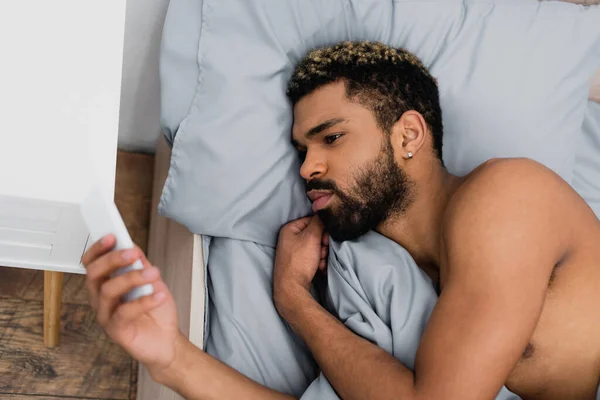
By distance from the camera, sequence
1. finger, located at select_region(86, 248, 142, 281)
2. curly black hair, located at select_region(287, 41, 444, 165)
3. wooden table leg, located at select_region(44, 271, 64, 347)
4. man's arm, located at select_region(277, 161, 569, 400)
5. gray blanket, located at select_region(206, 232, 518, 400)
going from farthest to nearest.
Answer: wooden table leg, located at select_region(44, 271, 64, 347) < curly black hair, located at select_region(287, 41, 444, 165) < gray blanket, located at select_region(206, 232, 518, 400) < man's arm, located at select_region(277, 161, 569, 400) < finger, located at select_region(86, 248, 142, 281)

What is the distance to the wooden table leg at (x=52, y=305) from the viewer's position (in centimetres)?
126

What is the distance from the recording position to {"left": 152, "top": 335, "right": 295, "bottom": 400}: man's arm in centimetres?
90

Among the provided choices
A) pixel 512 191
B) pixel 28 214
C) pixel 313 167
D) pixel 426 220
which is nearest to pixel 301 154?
pixel 313 167

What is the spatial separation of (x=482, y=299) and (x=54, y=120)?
61 centimetres

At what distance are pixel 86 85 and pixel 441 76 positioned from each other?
660 mm

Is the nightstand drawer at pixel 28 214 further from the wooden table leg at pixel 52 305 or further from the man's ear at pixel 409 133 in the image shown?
the man's ear at pixel 409 133

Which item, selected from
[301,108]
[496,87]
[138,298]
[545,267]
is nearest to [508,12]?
[496,87]

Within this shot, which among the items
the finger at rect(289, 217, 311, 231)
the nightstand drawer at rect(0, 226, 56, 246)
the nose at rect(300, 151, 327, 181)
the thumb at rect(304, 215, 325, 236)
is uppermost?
the nose at rect(300, 151, 327, 181)

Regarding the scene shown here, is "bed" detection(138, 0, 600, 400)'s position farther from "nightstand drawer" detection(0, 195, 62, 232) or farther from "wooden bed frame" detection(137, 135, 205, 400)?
"nightstand drawer" detection(0, 195, 62, 232)

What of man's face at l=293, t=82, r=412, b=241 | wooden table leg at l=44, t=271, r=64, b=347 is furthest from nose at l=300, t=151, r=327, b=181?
wooden table leg at l=44, t=271, r=64, b=347

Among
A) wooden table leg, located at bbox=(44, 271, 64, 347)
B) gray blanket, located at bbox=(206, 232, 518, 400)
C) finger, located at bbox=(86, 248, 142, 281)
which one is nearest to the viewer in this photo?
finger, located at bbox=(86, 248, 142, 281)

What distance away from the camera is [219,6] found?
1.12 m

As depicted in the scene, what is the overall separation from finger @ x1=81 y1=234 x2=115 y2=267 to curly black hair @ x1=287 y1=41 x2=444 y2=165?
1.67 ft

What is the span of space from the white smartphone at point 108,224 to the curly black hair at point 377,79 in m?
0.49
